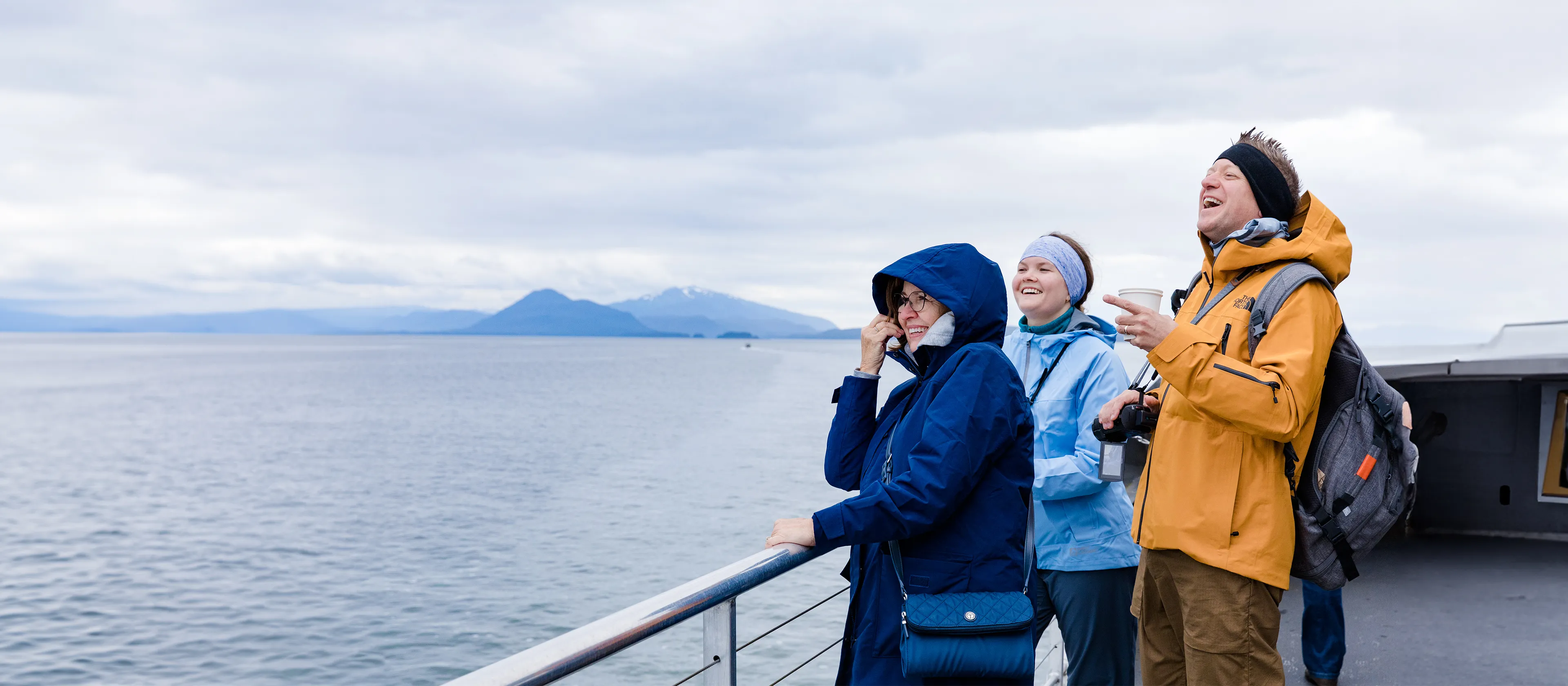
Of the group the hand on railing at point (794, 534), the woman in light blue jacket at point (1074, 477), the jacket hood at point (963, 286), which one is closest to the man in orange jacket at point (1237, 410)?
the jacket hood at point (963, 286)

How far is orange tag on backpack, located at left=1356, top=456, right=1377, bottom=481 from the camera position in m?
1.98

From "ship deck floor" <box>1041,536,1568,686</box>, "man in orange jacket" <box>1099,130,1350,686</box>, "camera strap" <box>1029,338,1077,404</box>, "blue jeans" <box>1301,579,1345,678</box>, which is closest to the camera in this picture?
"man in orange jacket" <box>1099,130,1350,686</box>

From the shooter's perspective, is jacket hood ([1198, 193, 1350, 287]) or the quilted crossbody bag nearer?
the quilted crossbody bag

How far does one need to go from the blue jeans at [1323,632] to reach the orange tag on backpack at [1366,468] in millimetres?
1914

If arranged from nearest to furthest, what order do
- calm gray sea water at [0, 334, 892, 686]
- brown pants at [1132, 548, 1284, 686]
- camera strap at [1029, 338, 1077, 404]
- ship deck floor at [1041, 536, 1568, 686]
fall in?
1. brown pants at [1132, 548, 1284, 686]
2. camera strap at [1029, 338, 1077, 404]
3. ship deck floor at [1041, 536, 1568, 686]
4. calm gray sea water at [0, 334, 892, 686]

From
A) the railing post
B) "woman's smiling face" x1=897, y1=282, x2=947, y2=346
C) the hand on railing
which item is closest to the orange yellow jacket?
"woman's smiling face" x1=897, y1=282, x2=947, y2=346

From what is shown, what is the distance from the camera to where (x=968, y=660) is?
5.96 feet

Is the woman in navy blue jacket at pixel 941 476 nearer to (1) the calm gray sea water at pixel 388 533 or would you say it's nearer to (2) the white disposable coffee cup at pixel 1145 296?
(2) the white disposable coffee cup at pixel 1145 296

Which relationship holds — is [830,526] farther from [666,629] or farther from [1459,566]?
[1459,566]

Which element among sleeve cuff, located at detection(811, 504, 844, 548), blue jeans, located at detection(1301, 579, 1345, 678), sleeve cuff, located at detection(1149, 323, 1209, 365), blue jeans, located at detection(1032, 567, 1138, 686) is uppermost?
sleeve cuff, located at detection(1149, 323, 1209, 365)

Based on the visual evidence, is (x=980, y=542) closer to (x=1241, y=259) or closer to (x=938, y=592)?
(x=938, y=592)

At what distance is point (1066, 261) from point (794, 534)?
148cm

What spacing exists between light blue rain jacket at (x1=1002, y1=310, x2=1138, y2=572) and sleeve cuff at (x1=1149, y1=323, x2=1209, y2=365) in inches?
35.6

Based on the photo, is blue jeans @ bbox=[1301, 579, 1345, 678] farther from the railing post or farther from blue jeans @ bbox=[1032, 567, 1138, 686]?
the railing post
